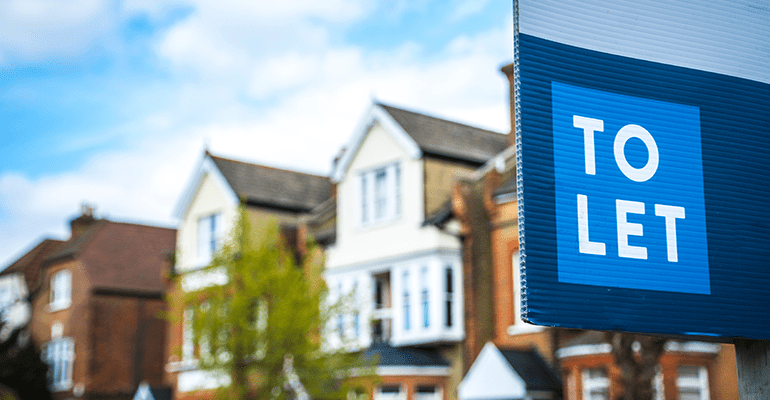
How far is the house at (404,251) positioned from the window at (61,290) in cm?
1612

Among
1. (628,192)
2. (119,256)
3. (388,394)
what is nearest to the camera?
(628,192)

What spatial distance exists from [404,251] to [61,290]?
20410 mm

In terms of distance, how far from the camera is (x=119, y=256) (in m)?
38.0

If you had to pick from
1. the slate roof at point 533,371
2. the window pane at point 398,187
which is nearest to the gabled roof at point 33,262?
the window pane at point 398,187

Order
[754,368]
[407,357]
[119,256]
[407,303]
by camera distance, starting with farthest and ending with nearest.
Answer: [119,256] < [407,303] < [407,357] < [754,368]

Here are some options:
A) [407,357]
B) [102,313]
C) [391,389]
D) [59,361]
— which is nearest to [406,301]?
Answer: [407,357]

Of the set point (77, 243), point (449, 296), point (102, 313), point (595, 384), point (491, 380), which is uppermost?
point (77, 243)

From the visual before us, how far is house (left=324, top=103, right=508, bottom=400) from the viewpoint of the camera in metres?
23.0

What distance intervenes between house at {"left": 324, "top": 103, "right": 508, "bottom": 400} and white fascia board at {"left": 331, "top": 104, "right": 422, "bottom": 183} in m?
0.03

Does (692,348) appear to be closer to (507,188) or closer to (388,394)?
(507,188)

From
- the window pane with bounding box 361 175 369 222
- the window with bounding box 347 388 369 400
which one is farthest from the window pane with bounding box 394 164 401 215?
the window with bounding box 347 388 369 400

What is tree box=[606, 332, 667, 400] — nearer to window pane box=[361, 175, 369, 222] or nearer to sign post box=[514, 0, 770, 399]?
window pane box=[361, 175, 369, 222]

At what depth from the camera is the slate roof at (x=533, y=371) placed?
2000cm

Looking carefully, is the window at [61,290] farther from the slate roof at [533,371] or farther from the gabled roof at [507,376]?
the slate roof at [533,371]
